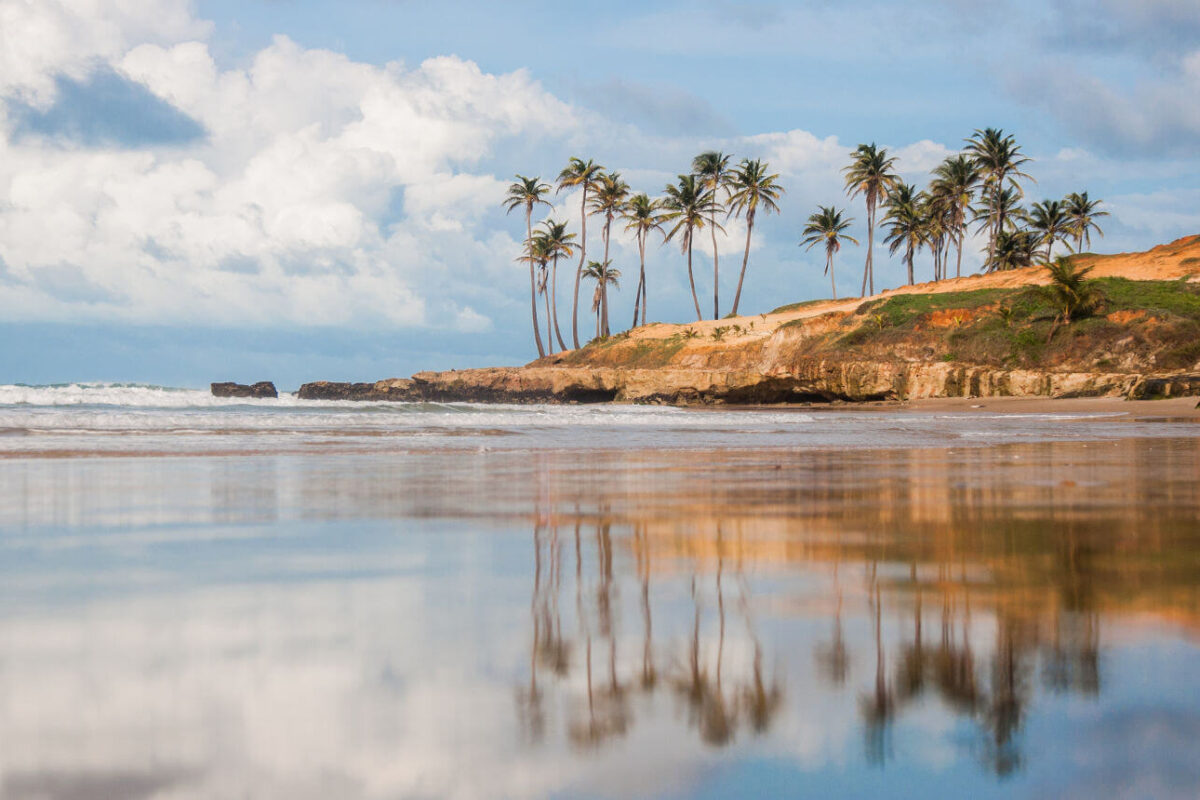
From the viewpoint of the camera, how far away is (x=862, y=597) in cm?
309

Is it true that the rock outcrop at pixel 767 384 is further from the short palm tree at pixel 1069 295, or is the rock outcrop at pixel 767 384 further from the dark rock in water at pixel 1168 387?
the short palm tree at pixel 1069 295

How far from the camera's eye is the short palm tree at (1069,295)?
3738 centimetres

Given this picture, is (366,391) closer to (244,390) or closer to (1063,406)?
(244,390)

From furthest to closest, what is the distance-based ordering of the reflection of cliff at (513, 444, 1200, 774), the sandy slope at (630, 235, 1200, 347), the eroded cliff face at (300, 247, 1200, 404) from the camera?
the sandy slope at (630, 235, 1200, 347), the eroded cliff face at (300, 247, 1200, 404), the reflection of cliff at (513, 444, 1200, 774)

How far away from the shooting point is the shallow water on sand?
172 centimetres

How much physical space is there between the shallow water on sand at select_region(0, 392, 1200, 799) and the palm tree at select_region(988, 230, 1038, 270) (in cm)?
7155

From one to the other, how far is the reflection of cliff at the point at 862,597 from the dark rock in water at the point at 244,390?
59.3 metres

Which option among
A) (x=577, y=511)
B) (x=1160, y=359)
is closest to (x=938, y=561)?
(x=577, y=511)

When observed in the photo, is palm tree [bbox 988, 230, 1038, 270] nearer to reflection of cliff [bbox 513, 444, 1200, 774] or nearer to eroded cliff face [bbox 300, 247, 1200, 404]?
eroded cliff face [bbox 300, 247, 1200, 404]

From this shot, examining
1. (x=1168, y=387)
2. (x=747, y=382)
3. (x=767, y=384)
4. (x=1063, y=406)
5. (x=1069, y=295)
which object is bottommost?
(x=1063, y=406)

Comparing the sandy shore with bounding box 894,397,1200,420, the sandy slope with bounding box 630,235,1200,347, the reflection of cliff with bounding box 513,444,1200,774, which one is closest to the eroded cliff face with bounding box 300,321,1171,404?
the sandy shore with bounding box 894,397,1200,420

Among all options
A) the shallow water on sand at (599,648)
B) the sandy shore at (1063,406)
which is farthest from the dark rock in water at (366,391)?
the shallow water on sand at (599,648)

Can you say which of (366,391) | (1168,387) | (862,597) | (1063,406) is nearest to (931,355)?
(1063,406)

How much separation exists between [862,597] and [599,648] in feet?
3.44
